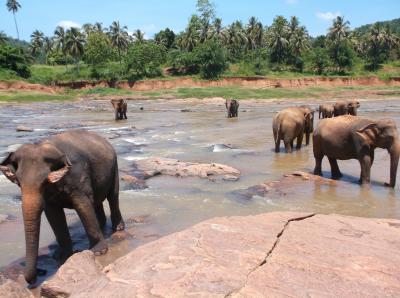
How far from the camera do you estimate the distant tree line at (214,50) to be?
215 feet

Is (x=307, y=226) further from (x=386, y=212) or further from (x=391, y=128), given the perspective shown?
(x=391, y=128)

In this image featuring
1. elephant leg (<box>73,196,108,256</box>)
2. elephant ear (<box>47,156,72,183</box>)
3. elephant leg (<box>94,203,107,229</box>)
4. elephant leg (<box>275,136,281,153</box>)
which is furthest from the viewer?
elephant leg (<box>275,136,281,153</box>)

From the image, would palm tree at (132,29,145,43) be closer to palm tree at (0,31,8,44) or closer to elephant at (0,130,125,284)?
palm tree at (0,31,8,44)

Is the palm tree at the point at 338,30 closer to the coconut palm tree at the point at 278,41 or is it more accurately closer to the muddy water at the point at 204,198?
the coconut palm tree at the point at 278,41

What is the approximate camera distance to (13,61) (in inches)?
2435

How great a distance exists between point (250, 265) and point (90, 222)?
9.11 ft

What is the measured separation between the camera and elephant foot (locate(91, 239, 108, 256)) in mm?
6133

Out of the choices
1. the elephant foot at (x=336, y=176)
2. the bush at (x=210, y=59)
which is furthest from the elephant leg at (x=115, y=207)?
the bush at (x=210, y=59)

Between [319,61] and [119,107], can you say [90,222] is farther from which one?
[319,61]

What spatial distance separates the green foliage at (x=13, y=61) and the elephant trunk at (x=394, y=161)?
57878 millimetres

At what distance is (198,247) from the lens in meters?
4.11

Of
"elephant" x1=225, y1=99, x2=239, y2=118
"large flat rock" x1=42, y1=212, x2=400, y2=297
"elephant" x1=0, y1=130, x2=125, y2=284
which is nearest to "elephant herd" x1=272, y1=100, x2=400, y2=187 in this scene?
"large flat rock" x1=42, y1=212, x2=400, y2=297

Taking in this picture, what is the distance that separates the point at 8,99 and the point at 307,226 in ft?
168

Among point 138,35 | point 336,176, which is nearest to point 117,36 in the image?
point 138,35
